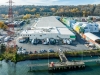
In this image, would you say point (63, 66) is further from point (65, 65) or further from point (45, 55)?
point (45, 55)

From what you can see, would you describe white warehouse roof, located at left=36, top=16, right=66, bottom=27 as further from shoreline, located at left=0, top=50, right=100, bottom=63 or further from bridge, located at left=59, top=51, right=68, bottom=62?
bridge, located at left=59, top=51, right=68, bottom=62

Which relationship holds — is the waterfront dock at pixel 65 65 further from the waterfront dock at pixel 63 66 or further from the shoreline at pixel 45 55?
the shoreline at pixel 45 55

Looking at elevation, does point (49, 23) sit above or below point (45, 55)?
above

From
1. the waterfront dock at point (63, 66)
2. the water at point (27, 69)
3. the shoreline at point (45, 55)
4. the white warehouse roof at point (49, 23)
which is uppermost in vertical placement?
the white warehouse roof at point (49, 23)

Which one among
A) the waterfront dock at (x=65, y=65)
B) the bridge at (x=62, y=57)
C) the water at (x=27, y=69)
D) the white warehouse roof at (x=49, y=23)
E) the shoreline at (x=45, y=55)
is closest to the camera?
the water at (x=27, y=69)

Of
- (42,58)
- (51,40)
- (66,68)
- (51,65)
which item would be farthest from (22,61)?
(51,40)

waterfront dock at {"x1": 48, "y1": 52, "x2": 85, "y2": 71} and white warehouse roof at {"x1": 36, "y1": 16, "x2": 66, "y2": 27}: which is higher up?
white warehouse roof at {"x1": 36, "y1": 16, "x2": 66, "y2": 27}

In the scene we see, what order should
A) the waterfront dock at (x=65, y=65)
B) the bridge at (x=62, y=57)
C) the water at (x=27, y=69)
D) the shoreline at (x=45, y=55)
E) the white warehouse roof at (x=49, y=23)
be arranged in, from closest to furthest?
the water at (x=27, y=69)
the waterfront dock at (x=65, y=65)
the bridge at (x=62, y=57)
the shoreline at (x=45, y=55)
the white warehouse roof at (x=49, y=23)

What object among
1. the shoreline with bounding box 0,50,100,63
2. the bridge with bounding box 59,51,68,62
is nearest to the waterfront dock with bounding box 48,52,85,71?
the bridge with bounding box 59,51,68,62

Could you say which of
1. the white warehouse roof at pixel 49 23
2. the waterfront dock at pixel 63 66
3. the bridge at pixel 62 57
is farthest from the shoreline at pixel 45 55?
the white warehouse roof at pixel 49 23

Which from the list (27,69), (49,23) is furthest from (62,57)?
(49,23)

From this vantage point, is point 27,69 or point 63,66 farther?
point 27,69

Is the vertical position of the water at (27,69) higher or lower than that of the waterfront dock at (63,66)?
lower
